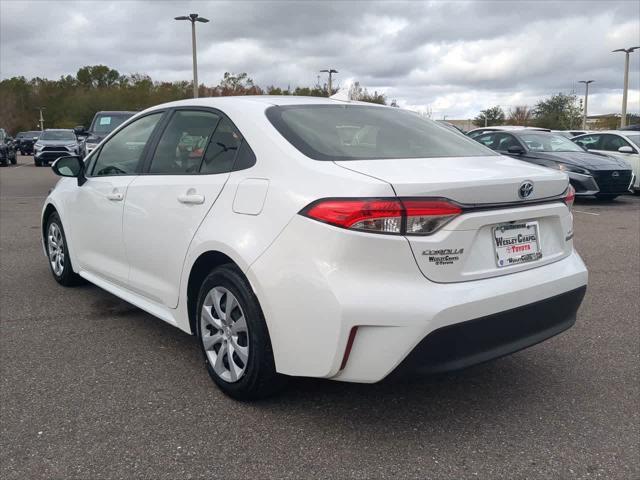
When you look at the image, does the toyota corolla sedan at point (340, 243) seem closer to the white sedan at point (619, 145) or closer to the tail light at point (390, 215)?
the tail light at point (390, 215)

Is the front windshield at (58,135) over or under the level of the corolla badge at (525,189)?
over

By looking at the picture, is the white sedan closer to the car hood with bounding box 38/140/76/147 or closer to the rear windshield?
the rear windshield

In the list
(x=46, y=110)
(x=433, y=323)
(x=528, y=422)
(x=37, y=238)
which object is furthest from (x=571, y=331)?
(x=46, y=110)

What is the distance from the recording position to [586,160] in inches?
492

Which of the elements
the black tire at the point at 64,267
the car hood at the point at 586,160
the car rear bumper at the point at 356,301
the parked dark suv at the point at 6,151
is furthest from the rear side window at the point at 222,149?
the parked dark suv at the point at 6,151

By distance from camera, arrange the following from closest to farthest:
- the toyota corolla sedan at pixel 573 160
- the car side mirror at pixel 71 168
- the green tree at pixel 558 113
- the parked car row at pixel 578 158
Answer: the car side mirror at pixel 71 168 → the toyota corolla sedan at pixel 573 160 → the parked car row at pixel 578 158 → the green tree at pixel 558 113

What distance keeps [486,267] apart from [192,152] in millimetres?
1813

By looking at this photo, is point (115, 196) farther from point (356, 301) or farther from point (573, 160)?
point (573, 160)

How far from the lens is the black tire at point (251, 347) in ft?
9.72

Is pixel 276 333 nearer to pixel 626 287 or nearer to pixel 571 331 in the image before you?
pixel 571 331

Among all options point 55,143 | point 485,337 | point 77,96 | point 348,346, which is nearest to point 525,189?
point 485,337

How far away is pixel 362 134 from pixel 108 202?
193 cm

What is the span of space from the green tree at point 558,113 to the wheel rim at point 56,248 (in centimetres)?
5550

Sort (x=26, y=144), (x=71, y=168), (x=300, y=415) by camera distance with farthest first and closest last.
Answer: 1. (x=26, y=144)
2. (x=71, y=168)
3. (x=300, y=415)
